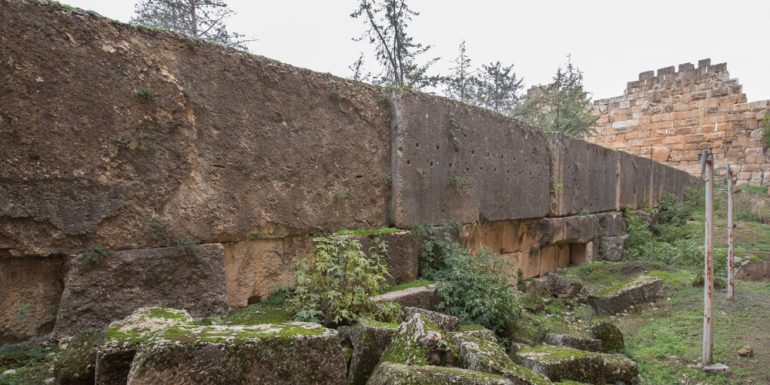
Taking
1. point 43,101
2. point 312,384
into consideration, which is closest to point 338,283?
point 312,384

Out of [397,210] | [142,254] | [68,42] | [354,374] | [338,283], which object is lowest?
[354,374]

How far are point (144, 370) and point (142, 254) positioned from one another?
47.7 inches

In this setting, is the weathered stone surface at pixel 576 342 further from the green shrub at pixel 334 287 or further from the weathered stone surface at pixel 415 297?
the green shrub at pixel 334 287

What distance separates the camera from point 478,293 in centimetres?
392

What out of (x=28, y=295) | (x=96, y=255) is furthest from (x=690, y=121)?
(x=28, y=295)

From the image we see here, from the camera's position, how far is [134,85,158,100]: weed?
8.95ft

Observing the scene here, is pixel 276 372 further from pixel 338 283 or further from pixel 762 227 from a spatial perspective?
pixel 762 227

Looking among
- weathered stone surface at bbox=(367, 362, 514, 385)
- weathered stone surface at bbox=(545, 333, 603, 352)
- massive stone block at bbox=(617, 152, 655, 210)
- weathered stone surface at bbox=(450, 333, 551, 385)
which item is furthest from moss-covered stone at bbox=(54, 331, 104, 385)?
massive stone block at bbox=(617, 152, 655, 210)

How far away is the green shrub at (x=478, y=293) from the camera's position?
379cm

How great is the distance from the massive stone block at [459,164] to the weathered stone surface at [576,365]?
174cm

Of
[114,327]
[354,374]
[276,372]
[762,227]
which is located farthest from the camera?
[762,227]

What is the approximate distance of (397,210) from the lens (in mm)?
4238

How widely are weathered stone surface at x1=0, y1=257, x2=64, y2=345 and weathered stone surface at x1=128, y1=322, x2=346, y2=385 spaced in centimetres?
110

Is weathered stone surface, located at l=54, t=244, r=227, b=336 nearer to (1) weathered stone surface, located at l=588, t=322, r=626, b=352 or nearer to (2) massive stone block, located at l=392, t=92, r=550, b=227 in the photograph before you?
(2) massive stone block, located at l=392, t=92, r=550, b=227
